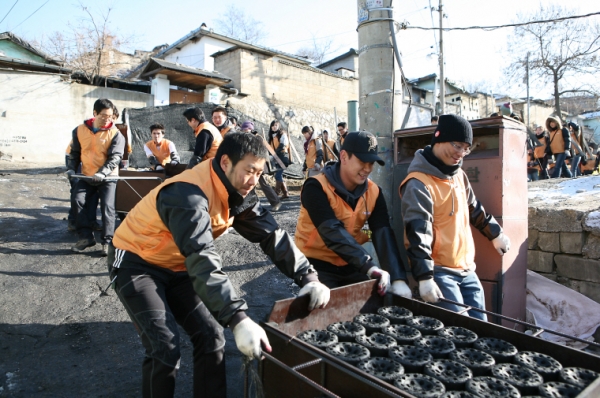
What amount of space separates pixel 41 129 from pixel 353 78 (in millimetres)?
15989

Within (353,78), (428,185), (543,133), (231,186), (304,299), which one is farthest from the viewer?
(353,78)

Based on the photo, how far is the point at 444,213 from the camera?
297 centimetres

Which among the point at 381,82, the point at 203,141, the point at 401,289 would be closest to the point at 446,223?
the point at 401,289

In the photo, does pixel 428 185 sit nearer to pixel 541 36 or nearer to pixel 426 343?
pixel 426 343

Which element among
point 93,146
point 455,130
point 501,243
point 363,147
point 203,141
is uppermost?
point 203,141

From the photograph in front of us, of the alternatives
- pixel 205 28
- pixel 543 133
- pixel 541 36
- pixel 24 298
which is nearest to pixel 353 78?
pixel 205 28

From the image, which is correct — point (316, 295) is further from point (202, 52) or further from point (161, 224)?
point (202, 52)

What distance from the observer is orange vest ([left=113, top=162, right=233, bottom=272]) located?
2268mm

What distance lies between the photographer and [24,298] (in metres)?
4.19

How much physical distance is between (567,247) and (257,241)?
139 inches

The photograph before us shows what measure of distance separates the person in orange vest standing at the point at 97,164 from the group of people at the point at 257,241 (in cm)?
272

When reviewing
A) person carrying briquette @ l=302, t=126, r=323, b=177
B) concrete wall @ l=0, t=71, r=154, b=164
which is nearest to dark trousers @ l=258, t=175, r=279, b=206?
person carrying briquette @ l=302, t=126, r=323, b=177

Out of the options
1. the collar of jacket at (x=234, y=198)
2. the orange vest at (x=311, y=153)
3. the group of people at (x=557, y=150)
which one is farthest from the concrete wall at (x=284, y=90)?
the collar of jacket at (x=234, y=198)

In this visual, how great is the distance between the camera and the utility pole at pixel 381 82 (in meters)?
3.98
